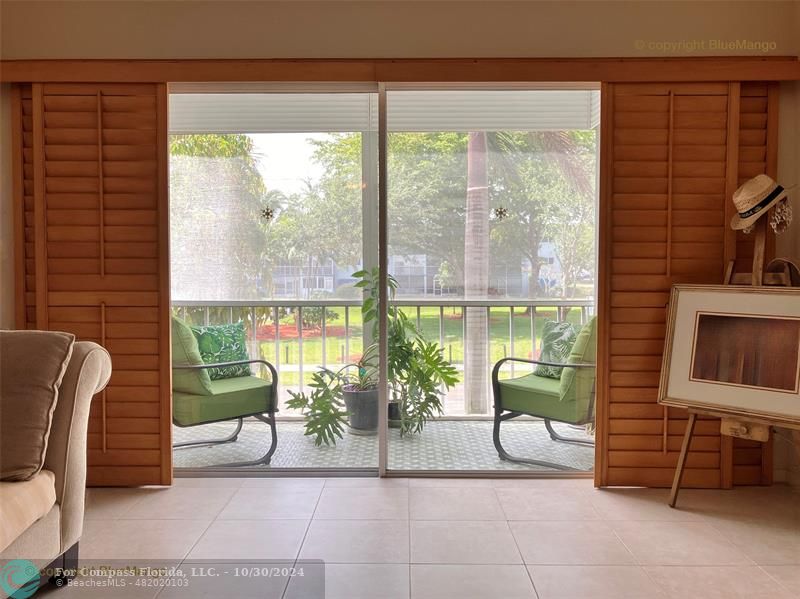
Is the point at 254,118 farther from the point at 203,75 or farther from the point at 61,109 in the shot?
the point at 61,109

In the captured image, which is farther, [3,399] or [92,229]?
[92,229]

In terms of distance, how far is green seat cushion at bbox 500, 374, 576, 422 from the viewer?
119 inches

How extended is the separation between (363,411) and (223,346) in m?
0.84

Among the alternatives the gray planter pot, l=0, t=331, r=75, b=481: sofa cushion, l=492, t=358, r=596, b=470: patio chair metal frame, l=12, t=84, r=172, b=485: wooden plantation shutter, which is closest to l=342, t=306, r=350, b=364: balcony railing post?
the gray planter pot

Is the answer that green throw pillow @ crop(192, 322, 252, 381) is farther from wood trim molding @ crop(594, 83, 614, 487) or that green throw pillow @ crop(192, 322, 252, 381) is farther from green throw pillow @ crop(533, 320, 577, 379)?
wood trim molding @ crop(594, 83, 614, 487)

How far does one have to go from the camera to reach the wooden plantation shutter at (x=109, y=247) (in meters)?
2.82

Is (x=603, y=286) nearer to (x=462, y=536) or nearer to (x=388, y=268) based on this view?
(x=388, y=268)

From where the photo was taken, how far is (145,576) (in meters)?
2.02

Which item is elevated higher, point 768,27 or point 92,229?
point 768,27

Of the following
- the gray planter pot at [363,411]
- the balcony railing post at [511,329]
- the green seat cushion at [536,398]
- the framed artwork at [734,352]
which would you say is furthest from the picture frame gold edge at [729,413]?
the gray planter pot at [363,411]

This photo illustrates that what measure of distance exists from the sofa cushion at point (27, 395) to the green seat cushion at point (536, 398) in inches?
81.7

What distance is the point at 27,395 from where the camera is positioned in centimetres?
183

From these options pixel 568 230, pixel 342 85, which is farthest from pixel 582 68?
pixel 342 85

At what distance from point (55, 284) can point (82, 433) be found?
1.22 m
